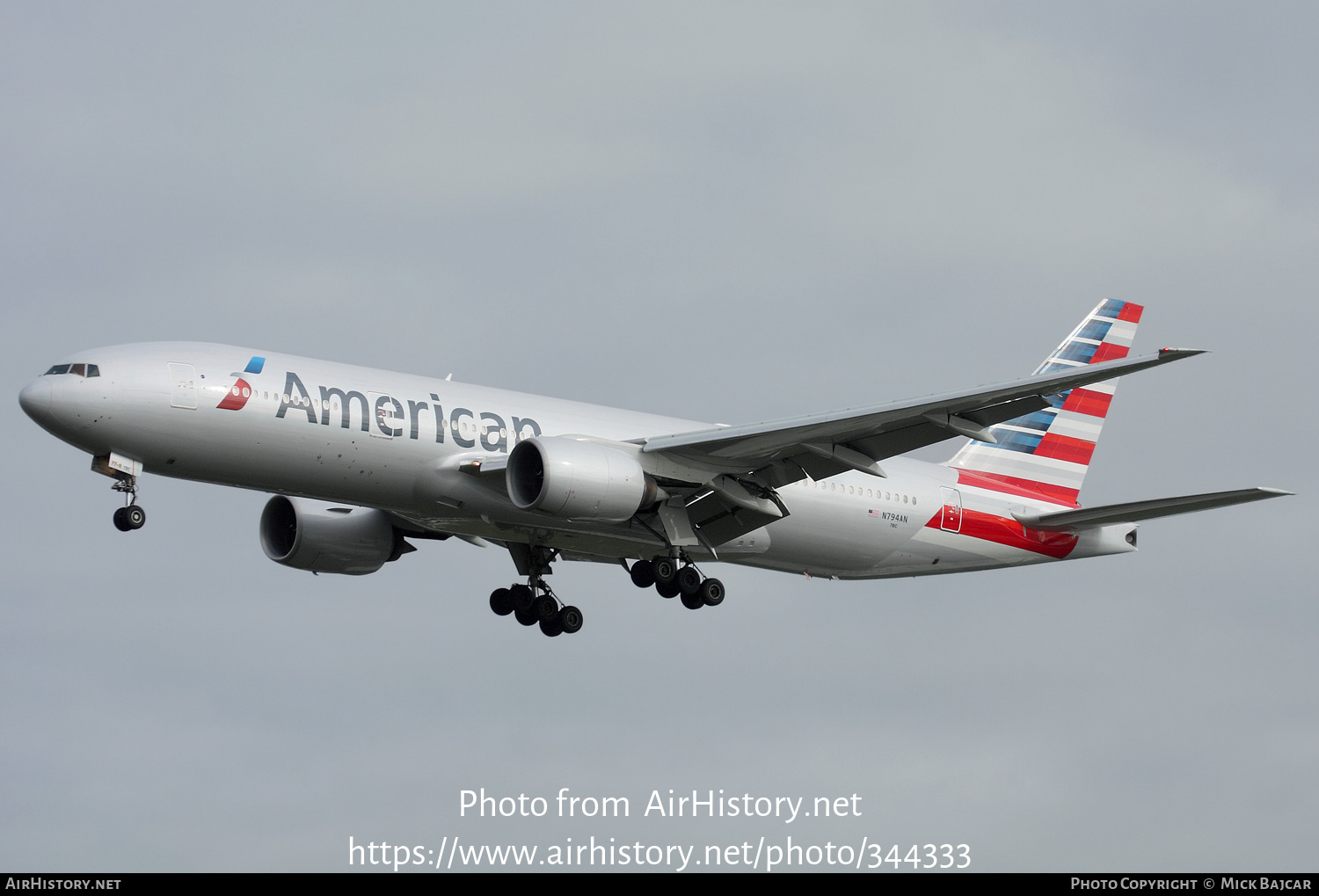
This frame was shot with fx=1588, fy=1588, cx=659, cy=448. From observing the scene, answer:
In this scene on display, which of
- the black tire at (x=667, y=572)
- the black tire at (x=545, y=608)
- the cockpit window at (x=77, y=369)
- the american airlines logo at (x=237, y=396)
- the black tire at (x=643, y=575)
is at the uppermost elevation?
the cockpit window at (x=77, y=369)

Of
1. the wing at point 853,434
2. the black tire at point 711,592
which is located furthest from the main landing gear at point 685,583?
the wing at point 853,434

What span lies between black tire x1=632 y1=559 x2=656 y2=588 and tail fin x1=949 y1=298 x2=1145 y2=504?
357 inches

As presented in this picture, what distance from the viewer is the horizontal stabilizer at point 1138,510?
32.2 meters

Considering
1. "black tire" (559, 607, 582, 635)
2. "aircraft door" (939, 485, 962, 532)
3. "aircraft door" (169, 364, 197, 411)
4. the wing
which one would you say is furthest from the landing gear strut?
"aircraft door" (169, 364, 197, 411)

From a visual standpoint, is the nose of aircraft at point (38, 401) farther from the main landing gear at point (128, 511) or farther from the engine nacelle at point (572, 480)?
the engine nacelle at point (572, 480)

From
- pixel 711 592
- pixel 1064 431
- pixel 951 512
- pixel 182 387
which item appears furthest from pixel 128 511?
pixel 1064 431

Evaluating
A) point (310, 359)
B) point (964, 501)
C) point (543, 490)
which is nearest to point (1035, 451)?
point (964, 501)

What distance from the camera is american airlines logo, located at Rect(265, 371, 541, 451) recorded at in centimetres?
3108

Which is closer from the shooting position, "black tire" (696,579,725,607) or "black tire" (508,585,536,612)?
"black tire" (696,579,725,607)

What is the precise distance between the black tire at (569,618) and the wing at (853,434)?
6.51 meters

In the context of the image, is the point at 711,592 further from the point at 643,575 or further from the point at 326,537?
the point at 326,537

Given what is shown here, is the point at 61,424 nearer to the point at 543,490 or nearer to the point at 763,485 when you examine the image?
the point at 543,490

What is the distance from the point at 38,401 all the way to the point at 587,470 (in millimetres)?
10531

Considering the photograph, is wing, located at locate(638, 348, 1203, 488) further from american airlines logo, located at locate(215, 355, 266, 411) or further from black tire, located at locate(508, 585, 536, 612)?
Answer: american airlines logo, located at locate(215, 355, 266, 411)
